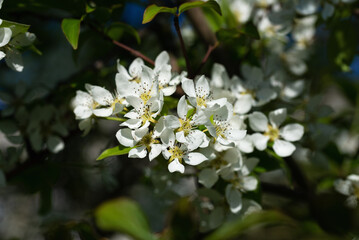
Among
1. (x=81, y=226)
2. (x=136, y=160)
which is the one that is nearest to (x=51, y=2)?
(x=81, y=226)

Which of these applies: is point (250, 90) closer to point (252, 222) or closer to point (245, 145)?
point (245, 145)

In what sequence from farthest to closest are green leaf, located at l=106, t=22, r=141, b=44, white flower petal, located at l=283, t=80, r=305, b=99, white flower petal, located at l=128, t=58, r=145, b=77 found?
white flower petal, located at l=283, t=80, r=305, b=99 < green leaf, located at l=106, t=22, r=141, b=44 < white flower petal, located at l=128, t=58, r=145, b=77

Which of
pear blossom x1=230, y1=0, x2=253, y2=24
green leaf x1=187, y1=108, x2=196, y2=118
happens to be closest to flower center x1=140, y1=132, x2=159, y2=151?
green leaf x1=187, y1=108, x2=196, y2=118

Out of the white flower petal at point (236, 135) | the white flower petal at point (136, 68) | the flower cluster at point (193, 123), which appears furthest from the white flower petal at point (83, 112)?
the white flower petal at point (236, 135)

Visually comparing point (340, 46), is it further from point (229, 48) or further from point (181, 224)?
point (181, 224)

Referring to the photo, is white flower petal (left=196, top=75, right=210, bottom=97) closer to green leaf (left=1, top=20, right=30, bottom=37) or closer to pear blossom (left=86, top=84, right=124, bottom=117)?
pear blossom (left=86, top=84, right=124, bottom=117)

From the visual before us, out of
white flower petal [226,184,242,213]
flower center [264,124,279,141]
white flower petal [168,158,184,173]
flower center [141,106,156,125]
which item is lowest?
white flower petal [226,184,242,213]

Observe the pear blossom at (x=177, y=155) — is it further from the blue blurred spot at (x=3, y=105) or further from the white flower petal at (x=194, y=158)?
the blue blurred spot at (x=3, y=105)
